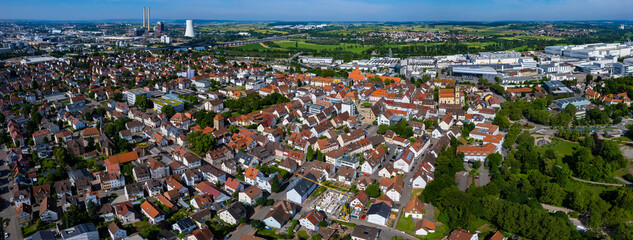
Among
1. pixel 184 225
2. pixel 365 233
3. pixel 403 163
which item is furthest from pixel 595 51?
pixel 184 225

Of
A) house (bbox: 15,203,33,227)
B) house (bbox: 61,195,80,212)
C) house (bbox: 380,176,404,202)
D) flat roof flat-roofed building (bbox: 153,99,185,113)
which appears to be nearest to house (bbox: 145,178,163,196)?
house (bbox: 61,195,80,212)

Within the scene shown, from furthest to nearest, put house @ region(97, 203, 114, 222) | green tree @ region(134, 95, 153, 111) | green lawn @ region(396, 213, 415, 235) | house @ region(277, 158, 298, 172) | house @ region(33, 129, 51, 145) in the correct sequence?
1. green tree @ region(134, 95, 153, 111)
2. house @ region(33, 129, 51, 145)
3. house @ region(277, 158, 298, 172)
4. house @ region(97, 203, 114, 222)
5. green lawn @ region(396, 213, 415, 235)

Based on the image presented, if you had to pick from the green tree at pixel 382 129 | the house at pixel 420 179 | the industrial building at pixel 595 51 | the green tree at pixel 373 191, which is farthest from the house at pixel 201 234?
the industrial building at pixel 595 51

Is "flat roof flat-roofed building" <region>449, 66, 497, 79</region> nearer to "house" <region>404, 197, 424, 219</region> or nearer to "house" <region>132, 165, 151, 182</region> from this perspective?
"house" <region>404, 197, 424, 219</region>

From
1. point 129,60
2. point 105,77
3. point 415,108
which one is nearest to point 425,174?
point 415,108

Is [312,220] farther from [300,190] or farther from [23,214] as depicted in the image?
[23,214]

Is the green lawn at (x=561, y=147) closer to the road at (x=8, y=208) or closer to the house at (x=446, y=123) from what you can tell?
the house at (x=446, y=123)

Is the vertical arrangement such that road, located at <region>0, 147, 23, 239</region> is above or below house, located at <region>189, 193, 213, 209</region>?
below

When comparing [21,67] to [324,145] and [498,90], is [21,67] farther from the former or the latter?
[498,90]
